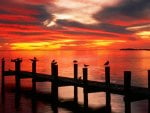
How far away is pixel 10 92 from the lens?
3800 centimetres

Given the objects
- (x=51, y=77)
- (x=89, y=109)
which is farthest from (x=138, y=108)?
(x=51, y=77)

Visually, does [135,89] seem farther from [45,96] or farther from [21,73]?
[21,73]

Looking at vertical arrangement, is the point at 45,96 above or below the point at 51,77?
below

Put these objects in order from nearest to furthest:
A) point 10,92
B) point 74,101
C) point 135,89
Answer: point 135,89, point 74,101, point 10,92

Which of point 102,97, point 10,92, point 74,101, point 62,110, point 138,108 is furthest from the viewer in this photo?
point 10,92

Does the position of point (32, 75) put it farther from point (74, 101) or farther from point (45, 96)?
point (74, 101)

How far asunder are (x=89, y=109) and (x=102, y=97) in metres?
7.03

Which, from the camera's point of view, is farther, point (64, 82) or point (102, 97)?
point (102, 97)

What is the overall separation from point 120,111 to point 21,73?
16.1 metres

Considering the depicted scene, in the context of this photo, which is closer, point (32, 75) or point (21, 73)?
point (32, 75)

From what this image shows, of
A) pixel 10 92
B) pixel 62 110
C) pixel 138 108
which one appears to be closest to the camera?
pixel 62 110

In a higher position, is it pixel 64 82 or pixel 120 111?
pixel 64 82

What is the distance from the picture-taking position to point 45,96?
1357 inches

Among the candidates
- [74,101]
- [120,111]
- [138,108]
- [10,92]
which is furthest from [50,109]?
[10,92]
